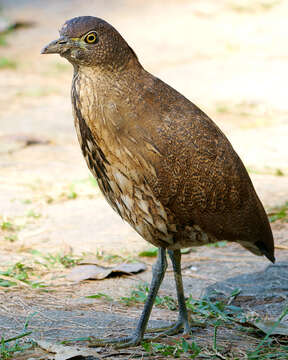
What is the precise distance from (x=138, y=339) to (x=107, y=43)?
1.54 metres

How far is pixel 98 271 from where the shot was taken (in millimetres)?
4676

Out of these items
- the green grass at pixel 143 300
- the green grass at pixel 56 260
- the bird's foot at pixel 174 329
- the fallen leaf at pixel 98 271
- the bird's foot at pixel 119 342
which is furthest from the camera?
the green grass at pixel 56 260

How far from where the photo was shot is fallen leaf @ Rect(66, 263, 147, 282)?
462cm

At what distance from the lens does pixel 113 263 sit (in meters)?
4.96

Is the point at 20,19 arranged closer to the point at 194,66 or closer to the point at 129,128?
the point at 194,66

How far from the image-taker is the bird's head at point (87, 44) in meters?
3.19

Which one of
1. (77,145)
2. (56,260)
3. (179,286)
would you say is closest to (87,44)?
(179,286)

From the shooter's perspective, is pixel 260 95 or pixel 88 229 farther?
pixel 260 95

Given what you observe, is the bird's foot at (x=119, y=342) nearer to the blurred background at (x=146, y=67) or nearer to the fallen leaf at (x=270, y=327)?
the fallen leaf at (x=270, y=327)

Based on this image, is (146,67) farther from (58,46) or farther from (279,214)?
(58,46)

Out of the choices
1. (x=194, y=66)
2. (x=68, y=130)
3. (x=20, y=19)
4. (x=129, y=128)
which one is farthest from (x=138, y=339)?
(x=20, y=19)

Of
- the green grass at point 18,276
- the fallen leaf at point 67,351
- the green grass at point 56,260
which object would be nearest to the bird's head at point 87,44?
the fallen leaf at point 67,351

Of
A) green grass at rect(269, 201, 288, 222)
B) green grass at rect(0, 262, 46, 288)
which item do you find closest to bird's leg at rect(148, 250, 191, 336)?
green grass at rect(0, 262, 46, 288)

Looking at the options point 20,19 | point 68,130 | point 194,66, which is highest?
point 20,19
